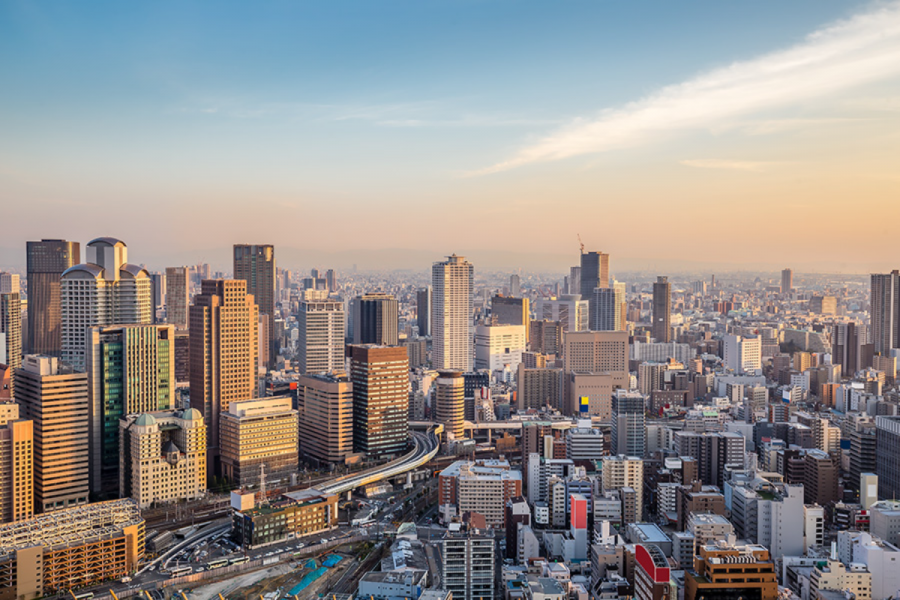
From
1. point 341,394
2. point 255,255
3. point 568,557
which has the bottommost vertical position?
point 568,557

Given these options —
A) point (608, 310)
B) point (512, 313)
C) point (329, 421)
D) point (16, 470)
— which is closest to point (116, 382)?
point (16, 470)

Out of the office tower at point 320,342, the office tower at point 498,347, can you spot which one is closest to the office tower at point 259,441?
the office tower at point 320,342

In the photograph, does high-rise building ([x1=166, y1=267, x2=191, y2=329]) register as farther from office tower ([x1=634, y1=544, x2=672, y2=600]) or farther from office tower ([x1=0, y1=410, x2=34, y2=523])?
office tower ([x1=634, y1=544, x2=672, y2=600])

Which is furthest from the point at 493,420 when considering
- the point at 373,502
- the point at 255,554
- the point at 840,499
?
the point at 255,554

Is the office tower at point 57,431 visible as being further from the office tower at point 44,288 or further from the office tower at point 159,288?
the office tower at point 159,288

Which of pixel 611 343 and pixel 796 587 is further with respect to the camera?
pixel 611 343

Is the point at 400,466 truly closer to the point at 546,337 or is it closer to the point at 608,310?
the point at 546,337

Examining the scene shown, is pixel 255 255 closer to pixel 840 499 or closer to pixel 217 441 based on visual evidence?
pixel 217 441
